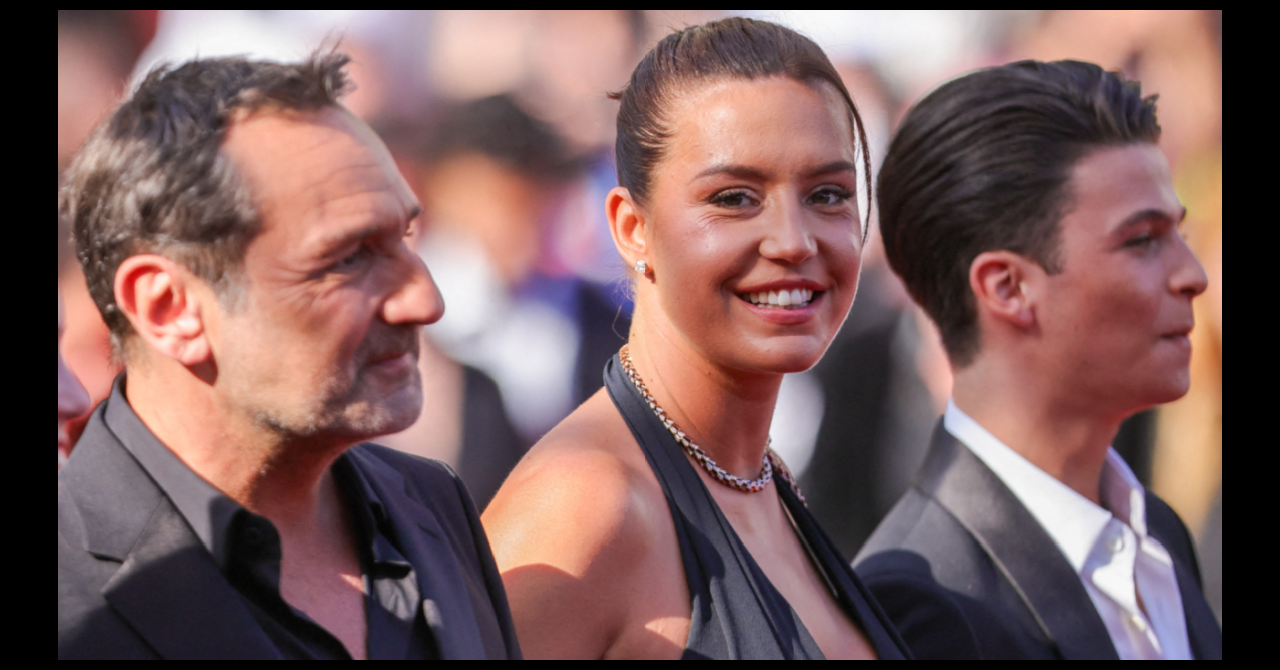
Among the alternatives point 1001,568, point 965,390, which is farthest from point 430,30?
point 1001,568

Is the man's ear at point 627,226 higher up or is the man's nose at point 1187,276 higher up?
the man's nose at point 1187,276

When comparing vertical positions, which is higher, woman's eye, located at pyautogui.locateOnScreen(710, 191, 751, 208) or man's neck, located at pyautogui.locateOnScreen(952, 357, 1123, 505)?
woman's eye, located at pyautogui.locateOnScreen(710, 191, 751, 208)

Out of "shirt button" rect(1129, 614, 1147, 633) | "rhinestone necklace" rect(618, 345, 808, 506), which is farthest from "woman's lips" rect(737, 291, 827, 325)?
"shirt button" rect(1129, 614, 1147, 633)

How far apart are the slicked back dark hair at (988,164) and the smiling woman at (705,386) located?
48 centimetres

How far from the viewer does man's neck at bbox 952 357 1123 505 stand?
3.03 metres

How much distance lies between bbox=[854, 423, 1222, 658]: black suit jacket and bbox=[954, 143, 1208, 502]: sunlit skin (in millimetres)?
233

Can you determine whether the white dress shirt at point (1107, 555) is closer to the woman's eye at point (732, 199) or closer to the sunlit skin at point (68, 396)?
the woman's eye at point (732, 199)

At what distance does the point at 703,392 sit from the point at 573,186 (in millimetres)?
2353

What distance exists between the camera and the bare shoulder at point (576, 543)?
82.7 inches

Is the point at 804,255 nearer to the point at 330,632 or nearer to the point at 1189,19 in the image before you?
the point at 330,632

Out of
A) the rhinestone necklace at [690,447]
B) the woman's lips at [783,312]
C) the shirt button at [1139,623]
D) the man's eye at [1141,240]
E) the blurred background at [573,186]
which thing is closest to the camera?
the woman's lips at [783,312]

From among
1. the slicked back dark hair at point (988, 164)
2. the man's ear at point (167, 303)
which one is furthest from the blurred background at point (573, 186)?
the man's ear at point (167, 303)

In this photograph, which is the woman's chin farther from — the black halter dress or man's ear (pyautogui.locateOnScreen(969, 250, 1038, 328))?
man's ear (pyautogui.locateOnScreen(969, 250, 1038, 328))

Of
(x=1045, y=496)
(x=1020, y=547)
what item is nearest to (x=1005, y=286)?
(x=1045, y=496)
